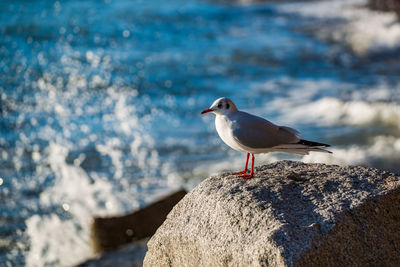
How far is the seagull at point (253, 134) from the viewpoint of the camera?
355 cm

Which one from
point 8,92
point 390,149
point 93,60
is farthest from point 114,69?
point 390,149

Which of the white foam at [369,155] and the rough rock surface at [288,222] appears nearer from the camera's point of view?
the rough rock surface at [288,222]

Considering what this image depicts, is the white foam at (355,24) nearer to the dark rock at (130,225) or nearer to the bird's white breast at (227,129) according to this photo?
the dark rock at (130,225)

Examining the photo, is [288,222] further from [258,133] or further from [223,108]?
[223,108]

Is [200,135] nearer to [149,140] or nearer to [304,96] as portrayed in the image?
[149,140]

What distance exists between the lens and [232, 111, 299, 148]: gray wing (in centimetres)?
355

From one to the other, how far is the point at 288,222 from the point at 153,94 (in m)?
10.3

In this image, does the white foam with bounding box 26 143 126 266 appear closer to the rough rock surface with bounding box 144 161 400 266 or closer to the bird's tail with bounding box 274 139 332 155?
the rough rock surface with bounding box 144 161 400 266

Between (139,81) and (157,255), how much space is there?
1075 cm

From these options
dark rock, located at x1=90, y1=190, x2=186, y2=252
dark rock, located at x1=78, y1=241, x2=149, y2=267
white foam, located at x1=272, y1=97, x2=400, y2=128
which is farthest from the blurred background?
dark rock, located at x1=78, y1=241, x2=149, y2=267

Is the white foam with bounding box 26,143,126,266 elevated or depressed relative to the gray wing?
depressed

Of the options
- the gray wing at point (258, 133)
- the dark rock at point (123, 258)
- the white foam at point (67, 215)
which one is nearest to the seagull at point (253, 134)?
the gray wing at point (258, 133)

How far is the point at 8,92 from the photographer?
42.4 feet

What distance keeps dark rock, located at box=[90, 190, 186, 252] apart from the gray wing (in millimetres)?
2985
